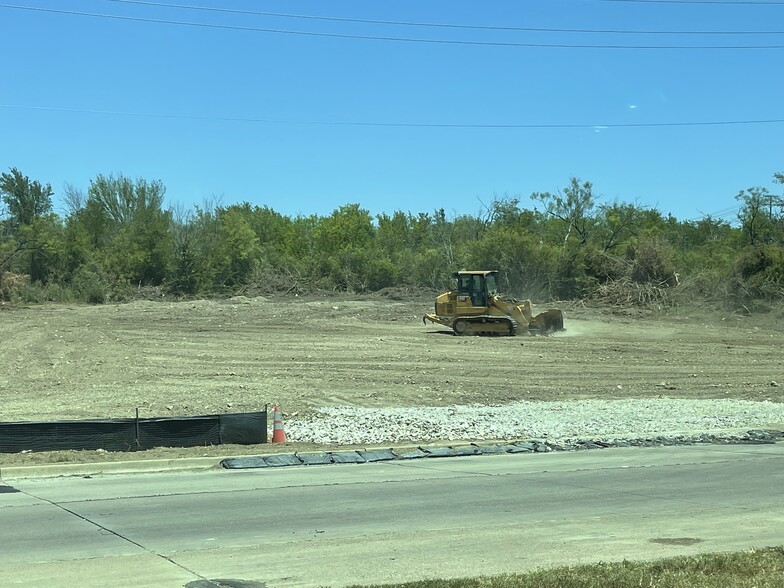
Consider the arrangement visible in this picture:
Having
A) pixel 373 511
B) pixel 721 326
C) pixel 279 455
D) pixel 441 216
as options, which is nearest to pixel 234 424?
pixel 279 455

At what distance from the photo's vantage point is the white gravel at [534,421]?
55.2ft

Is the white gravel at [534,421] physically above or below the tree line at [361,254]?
below

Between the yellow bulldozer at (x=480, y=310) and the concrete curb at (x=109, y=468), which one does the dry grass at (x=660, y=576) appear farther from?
the yellow bulldozer at (x=480, y=310)

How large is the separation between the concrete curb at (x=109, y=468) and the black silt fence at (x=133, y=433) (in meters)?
1.04

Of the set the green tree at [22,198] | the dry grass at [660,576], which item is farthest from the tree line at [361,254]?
the dry grass at [660,576]

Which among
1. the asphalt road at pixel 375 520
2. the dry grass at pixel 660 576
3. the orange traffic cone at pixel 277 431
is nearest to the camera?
the dry grass at pixel 660 576

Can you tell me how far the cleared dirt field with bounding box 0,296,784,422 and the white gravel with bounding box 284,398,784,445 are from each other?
1452 millimetres

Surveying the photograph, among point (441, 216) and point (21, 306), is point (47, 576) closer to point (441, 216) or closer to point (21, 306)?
point (21, 306)

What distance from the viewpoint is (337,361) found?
2827cm

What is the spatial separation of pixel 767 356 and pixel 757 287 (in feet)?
50.8

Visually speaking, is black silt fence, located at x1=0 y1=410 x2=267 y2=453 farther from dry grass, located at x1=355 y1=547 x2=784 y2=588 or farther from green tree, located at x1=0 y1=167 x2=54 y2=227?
green tree, located at x1=0 y1=167 x2=54 y2=227

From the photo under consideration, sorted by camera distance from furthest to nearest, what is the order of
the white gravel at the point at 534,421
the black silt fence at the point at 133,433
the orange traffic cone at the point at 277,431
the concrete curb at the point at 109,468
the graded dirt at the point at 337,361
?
the graded dirt at the point at 337,361, the white gravel at the point at 534,421, the orange traffic cone at the point at 277,431, the black silt fence at the point at 133,433, the concrete curb at the point at 109,468

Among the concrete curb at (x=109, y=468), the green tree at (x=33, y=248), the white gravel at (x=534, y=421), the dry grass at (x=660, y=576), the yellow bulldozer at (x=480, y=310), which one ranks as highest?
the green tree at (x=33, y=248)

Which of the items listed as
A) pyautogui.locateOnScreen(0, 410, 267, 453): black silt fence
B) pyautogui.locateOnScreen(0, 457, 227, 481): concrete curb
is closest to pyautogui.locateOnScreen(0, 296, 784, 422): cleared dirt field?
pyautogui.locateOnScreen(0, 410, 267, 453): black silt fence
